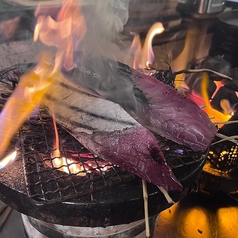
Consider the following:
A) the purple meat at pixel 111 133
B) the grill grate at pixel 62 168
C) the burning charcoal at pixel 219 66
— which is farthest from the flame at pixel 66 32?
the burning charcoal at pixel 219 66

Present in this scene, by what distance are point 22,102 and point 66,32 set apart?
0.64 m

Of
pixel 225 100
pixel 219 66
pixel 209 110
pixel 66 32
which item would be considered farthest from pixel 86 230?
pixel 219 66

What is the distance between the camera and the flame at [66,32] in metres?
1.72

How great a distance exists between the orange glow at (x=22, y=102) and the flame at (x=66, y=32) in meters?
0.21

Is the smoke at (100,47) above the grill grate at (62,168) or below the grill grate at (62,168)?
above

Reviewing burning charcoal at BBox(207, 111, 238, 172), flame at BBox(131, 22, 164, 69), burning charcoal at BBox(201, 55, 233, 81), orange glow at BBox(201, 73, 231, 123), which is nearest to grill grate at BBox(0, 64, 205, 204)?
burning charcoal at BBox(207, 111, 238, 172)

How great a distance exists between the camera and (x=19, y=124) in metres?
1.33

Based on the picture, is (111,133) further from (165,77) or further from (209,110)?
(209,110)

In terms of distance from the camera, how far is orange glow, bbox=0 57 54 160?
1.30 m

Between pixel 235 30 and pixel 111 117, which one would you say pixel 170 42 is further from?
pixel 111 117

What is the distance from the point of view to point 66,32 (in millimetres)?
1854

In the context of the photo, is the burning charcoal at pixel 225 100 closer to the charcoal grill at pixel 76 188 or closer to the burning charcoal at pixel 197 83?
the burning charcoal at pixel 197 83

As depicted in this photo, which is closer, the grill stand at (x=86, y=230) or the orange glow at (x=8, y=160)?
the orange glow at (x=8, y=160)

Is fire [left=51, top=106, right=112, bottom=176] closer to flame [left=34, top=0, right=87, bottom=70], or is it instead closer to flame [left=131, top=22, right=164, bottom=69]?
flame [left=34, top=0, right=87, bottom=70]
